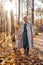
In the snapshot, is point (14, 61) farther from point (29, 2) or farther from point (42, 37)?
point (29, 2)

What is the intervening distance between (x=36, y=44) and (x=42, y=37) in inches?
5.1

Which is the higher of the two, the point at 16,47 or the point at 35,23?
the point at 35,23

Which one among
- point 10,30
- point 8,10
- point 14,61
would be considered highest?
point 8,10

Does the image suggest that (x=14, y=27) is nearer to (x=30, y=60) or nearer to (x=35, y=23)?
(x=35, y=23)

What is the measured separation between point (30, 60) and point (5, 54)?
0.35 metres

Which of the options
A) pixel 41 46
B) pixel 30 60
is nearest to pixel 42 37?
pixel 41 46

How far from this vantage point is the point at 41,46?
225 cm

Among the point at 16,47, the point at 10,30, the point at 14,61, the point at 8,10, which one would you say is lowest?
the point at 14,61

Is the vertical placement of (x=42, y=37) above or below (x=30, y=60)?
above

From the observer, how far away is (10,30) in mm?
2301

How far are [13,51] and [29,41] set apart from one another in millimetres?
265

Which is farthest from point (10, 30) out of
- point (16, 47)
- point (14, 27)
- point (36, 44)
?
point (36, 44)

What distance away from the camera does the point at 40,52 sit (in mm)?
2238

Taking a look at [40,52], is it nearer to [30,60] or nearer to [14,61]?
[30,60]
